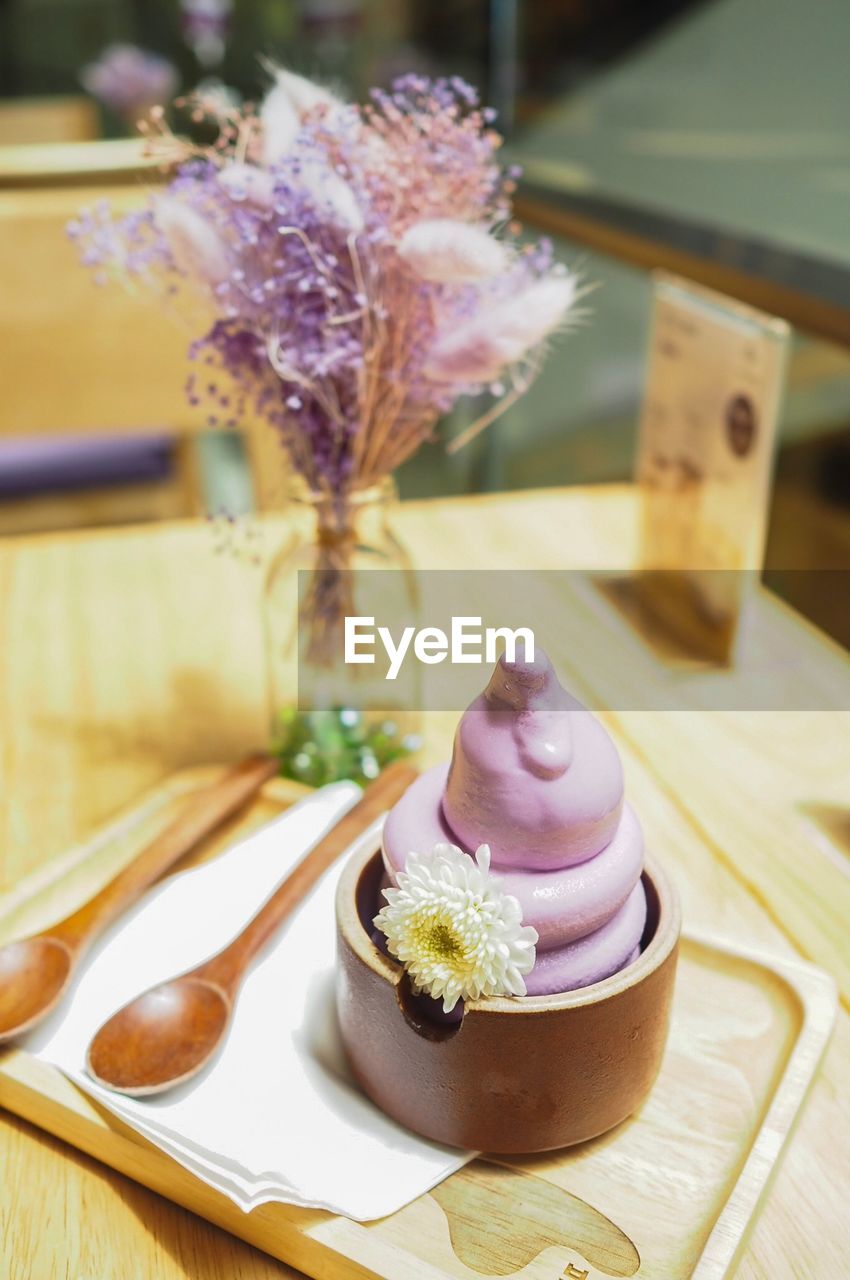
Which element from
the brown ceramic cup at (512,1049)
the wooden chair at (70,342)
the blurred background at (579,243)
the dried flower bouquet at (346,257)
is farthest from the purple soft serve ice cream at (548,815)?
the wooden chair at (70,342)

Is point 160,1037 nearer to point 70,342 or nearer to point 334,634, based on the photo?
point 334,634

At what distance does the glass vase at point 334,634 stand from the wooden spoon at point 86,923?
68 mm

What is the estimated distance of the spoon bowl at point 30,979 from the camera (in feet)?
1.82

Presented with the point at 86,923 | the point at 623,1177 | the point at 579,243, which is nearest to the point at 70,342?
the point at 579,243

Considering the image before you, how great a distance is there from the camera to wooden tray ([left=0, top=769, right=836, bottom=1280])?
17.9 inches

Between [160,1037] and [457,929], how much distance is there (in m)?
0.19

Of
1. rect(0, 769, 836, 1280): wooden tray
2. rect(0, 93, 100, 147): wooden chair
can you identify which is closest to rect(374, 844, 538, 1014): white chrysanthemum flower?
rect(0, 769, 836, 1280): wooden tray

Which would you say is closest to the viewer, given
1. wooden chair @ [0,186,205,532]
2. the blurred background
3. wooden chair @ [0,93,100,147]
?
the blurred background

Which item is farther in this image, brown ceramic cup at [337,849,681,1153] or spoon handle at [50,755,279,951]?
spoon handle at [50,755,279,951]

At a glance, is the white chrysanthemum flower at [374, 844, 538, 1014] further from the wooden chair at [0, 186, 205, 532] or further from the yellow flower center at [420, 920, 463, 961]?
the wooden chair at [0, 186, 205, 532]

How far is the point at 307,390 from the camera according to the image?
688 mm

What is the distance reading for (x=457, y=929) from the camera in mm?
429

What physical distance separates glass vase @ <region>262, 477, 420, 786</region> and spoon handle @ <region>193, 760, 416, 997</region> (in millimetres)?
64

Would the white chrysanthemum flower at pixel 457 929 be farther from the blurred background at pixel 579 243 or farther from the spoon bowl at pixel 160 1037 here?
Answer: the blurred background at pixel 579 243
